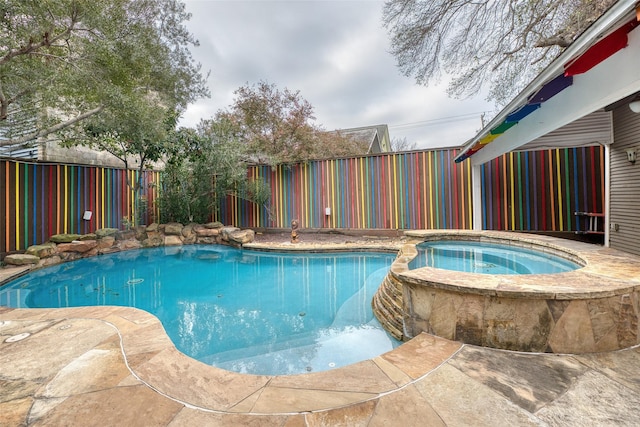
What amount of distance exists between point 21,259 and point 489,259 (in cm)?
805

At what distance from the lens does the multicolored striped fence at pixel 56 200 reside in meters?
5.50

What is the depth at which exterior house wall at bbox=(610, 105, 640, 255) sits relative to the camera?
3283 millimetres

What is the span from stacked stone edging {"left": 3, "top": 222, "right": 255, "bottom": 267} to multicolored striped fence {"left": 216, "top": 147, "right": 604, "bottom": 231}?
5.21 ft

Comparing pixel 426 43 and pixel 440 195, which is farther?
pixel 440 195

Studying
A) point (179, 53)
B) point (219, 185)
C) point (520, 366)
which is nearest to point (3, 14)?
point (179, 53)

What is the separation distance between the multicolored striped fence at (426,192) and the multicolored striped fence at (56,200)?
10.0 ft

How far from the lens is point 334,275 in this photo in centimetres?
461

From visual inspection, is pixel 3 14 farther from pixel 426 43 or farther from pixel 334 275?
pixel 426 43

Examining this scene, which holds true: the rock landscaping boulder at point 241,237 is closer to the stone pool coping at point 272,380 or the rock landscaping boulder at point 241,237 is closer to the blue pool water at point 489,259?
the blue pool water at point 489,259

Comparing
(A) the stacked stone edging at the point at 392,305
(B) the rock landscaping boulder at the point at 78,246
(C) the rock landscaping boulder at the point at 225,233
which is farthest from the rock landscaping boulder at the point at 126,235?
(A) the stacked stone edging at the point at 392,305

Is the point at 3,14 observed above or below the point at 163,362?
above

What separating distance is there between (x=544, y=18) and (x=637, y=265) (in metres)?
5.44

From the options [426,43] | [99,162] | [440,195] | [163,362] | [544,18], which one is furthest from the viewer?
[99,162]

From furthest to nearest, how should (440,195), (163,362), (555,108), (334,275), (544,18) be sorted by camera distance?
1. (440,195)
2. (544,18)
3. (334,275)
4. (555,108)
5. (163,362)
